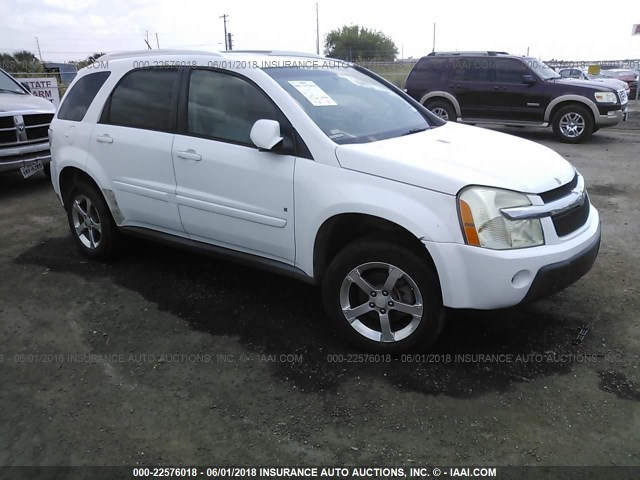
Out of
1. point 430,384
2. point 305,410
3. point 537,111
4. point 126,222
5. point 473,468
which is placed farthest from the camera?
point 537,111

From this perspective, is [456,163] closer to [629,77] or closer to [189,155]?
[189,155]

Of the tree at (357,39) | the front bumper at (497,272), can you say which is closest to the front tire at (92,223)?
the front bumper at (497,272)

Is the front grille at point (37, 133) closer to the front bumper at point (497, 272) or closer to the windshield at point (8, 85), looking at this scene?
the windshield at point (8, 85)

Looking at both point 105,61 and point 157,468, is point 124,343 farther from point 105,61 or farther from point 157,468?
point 105,61

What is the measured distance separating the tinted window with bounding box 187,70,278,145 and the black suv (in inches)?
377

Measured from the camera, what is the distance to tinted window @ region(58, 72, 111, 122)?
14.8 feet

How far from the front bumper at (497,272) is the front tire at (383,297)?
127 millimetres

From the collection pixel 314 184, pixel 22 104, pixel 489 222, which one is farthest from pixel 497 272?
pixel 22 104

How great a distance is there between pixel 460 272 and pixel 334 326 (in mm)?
942

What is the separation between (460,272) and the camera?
2816 mm

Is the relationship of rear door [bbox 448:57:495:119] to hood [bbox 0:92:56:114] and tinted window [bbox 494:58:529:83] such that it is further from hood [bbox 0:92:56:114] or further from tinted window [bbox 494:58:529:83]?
hood [bbox 0:92:56:114]

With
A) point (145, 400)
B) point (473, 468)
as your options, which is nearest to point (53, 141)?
point (145, 400)

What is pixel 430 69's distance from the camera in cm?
1281

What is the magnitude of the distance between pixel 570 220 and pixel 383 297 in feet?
3.90
